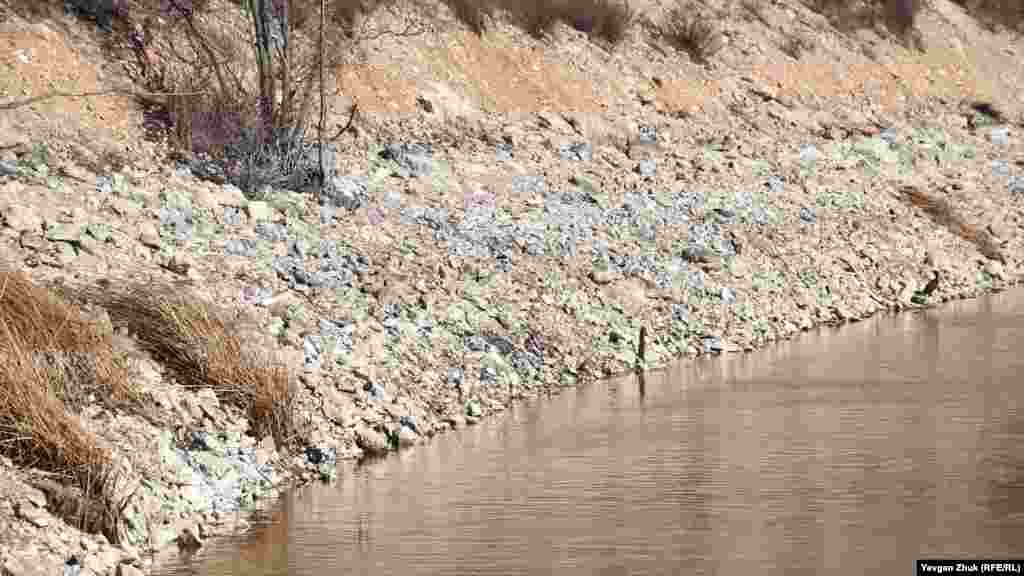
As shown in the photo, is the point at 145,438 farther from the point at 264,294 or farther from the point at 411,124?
the point at 411,124

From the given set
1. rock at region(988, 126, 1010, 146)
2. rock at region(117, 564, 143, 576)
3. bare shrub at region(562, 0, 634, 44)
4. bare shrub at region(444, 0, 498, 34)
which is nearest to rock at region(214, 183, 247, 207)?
bare shrub at region(444, 0, 498, 34)

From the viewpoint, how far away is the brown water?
11.1 metres

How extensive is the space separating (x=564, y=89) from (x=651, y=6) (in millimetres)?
4482

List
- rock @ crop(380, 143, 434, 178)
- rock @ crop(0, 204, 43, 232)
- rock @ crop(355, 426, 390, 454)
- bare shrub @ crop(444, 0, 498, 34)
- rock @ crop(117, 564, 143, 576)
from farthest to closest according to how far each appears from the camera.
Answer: bare shrub @ crop(444, 0, 498, 34), rock @ crop(380, 143, 434, 178), rock @ crop(0, 204, 43, 232), rock @ crop(355, 426, 390, 454), rock @ crop(117, 564, 143, 576)

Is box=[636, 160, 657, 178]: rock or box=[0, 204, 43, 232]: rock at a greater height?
box=[636, 160, 657, 178]: rock

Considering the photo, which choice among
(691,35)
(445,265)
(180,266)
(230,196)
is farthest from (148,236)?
(691,35)

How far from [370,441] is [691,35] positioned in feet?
50.9

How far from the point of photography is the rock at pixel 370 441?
558 inches

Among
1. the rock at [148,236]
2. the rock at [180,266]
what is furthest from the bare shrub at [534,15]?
the rock at [180,266]

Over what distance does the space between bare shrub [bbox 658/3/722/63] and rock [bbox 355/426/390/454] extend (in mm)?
15048

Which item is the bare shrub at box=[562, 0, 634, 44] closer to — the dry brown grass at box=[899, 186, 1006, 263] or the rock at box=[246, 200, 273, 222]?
the dry brown grass at box=[899, 186, 1006, 263]

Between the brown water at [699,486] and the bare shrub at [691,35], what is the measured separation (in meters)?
11.4

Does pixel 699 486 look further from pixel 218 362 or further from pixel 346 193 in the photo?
pixel 346 193

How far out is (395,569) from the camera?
1097 cm
